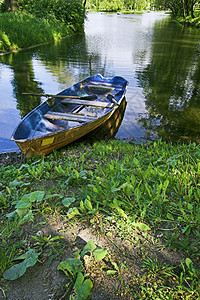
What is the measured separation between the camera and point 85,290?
1804mm

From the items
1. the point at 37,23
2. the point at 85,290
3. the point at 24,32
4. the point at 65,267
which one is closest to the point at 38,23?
the point at 37,23

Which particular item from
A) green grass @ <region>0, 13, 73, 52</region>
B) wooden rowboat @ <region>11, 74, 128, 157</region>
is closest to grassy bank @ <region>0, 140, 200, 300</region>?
wooden rowboat @ <region>11, 74, 128, 157</region>

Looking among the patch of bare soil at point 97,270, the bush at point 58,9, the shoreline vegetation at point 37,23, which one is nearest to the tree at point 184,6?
the bush at point 58,9

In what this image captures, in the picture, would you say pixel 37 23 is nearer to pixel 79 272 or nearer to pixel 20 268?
pixel 20 268

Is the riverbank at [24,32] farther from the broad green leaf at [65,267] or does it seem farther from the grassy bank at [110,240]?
the broad green leaf at [65,267]

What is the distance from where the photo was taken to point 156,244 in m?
2.25

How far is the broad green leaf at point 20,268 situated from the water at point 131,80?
185 inches

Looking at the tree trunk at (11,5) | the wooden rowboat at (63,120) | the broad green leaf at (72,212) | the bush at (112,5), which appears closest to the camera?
the broad green leaf at (72,212)

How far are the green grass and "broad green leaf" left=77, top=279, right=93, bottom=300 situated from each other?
19.1m

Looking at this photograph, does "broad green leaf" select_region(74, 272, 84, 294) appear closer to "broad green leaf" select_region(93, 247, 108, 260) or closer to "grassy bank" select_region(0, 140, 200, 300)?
"grassy bank" select_region(0, 140, 200, 300)

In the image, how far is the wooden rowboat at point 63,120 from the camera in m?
5.17

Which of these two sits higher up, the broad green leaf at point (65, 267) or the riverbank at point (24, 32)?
the riverbank at point (24, 32)

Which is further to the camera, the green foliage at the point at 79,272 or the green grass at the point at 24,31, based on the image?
the green grass at the point at 24,31

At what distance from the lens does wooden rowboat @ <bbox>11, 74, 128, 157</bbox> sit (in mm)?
5172
